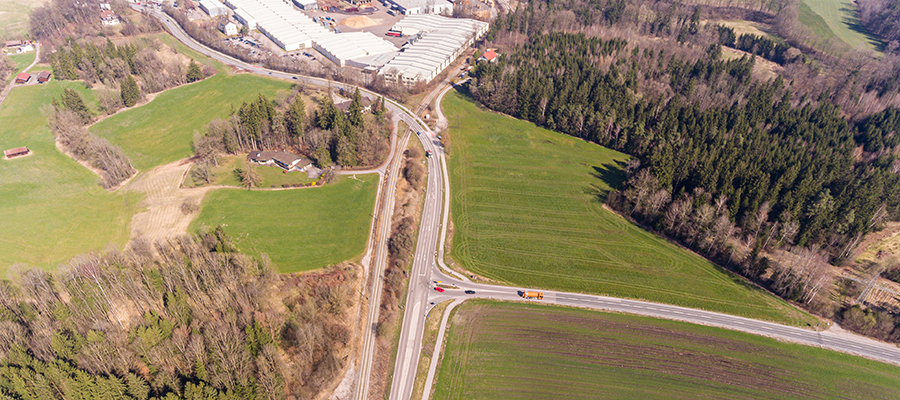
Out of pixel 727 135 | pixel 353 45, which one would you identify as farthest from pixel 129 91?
pixel 727 135

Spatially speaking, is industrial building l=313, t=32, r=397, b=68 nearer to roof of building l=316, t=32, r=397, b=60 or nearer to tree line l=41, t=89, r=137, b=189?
roof of building l=316, t=32, r=397, b=60

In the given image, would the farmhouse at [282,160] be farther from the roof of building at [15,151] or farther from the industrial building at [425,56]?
the roof of building at [15,151]

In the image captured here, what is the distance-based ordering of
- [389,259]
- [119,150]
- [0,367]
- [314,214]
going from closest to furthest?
1. [0,367]
2. [389,259]
3. [314,214]
4. [119,150]

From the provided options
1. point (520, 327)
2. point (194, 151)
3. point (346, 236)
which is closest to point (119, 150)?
point (194, 151)

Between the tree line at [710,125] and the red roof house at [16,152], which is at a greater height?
the tree line at [710,125]

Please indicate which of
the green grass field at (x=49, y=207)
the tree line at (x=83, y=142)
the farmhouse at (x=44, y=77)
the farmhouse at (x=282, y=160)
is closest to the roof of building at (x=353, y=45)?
the farmhouse at (x=282, y=160)

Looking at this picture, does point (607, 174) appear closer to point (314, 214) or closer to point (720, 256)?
point (720, 256)

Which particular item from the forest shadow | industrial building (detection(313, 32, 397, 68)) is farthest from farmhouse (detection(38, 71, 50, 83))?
the forest shadow
